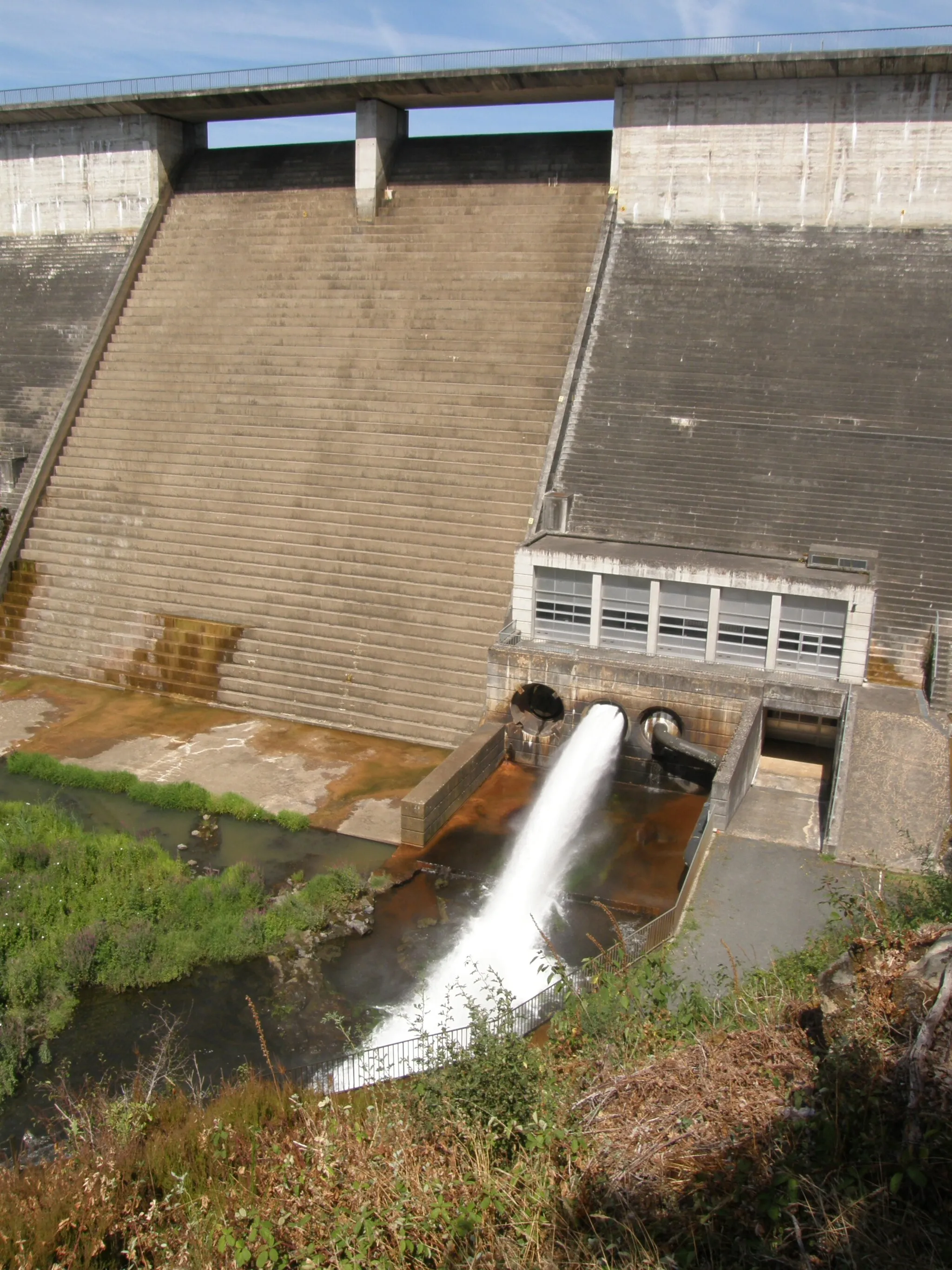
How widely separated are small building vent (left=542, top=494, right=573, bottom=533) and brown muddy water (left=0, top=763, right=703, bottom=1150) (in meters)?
4.30

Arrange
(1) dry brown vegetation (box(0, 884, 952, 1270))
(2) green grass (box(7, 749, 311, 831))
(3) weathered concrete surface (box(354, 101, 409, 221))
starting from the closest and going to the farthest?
(1) dry brown vegetation (box(0, 884, 952, 1270)) < (2) green grass (box(7, 749, 311, 831)) < (3) weathered concrete surface (box(354, 101, 409, 221))

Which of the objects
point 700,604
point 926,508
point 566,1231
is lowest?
point 566,1231

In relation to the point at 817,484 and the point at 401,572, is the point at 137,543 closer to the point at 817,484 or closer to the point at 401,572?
the point at 401,572

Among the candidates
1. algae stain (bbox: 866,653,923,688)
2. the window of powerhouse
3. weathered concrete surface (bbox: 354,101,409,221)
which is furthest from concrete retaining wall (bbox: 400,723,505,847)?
weathered concrete surface (bbox: 354,101,409,221)

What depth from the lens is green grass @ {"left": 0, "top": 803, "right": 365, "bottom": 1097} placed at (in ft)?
35.2

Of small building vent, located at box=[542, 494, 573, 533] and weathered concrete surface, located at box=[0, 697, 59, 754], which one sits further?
small building vent, located at box=[542, 494, 573, 533]

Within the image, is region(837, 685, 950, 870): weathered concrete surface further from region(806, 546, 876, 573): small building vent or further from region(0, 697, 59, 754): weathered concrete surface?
region(0, 697, 59, 754): weathered concrete surface

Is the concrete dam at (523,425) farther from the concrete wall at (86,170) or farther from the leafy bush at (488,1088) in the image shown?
the leafy bush at (488,1088)

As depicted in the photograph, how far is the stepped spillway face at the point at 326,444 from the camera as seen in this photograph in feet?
61.2

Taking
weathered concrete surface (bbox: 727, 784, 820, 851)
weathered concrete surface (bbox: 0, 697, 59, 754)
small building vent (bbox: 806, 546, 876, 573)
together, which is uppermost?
small building vent (bbox: 806, 546, 876, 573)

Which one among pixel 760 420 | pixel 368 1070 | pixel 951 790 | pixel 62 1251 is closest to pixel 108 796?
pixel 368 1070

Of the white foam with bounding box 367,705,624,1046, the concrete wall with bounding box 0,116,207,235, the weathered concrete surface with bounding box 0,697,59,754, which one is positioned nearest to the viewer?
the white foam with bounding box 367,705,624,1046

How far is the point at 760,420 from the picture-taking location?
19.3 meters

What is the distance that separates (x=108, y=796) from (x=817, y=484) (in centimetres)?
1250
